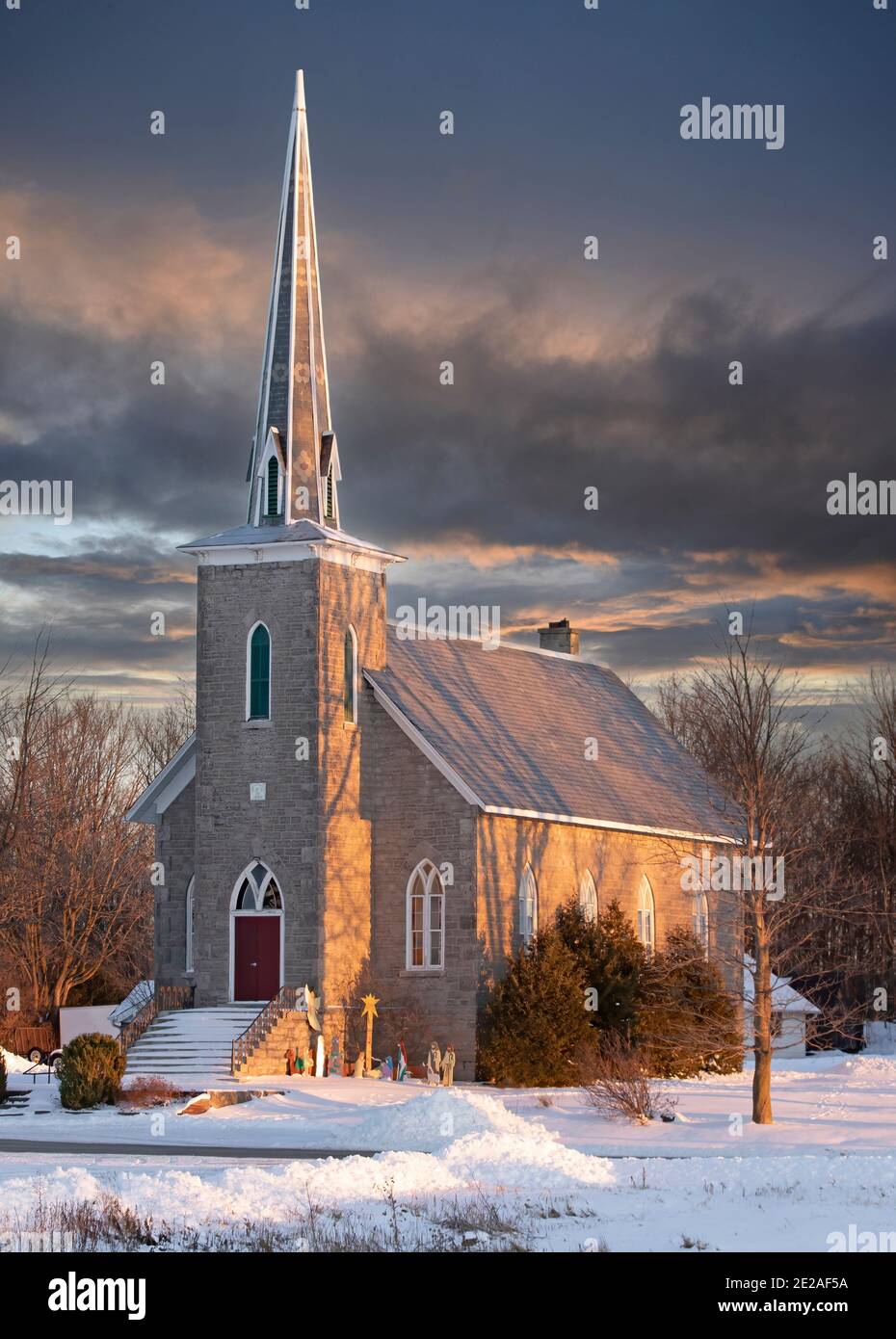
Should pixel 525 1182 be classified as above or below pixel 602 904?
below

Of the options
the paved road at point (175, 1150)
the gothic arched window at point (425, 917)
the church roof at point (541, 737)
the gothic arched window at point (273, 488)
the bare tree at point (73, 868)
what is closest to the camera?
the paved road at point (175, 1150)

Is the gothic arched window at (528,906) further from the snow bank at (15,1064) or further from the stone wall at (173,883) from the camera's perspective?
the snow bank at (15,1064)

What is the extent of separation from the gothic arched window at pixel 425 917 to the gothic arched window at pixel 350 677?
11.7 ft

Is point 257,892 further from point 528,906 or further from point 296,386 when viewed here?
point 296,386

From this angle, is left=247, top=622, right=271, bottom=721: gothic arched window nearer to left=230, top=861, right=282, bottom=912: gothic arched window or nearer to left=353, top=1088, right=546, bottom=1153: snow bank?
left=230, top=861, right=282, bottom=912: gothic arched window

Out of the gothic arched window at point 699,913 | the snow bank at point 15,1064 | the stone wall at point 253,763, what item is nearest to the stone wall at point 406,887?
the stone wall at point 253,763

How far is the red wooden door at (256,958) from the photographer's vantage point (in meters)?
41.3

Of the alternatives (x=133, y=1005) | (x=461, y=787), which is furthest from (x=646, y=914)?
(x=133, y=1005)

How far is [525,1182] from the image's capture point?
22406mm

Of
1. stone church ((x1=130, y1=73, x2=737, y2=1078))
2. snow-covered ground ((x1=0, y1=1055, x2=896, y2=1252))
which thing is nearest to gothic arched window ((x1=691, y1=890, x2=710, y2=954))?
stone church ((x1=130, y1=73, x2=737, y2=1078))

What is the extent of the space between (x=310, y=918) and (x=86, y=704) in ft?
118

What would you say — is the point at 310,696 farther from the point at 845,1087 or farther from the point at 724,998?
the point at 845,1087
